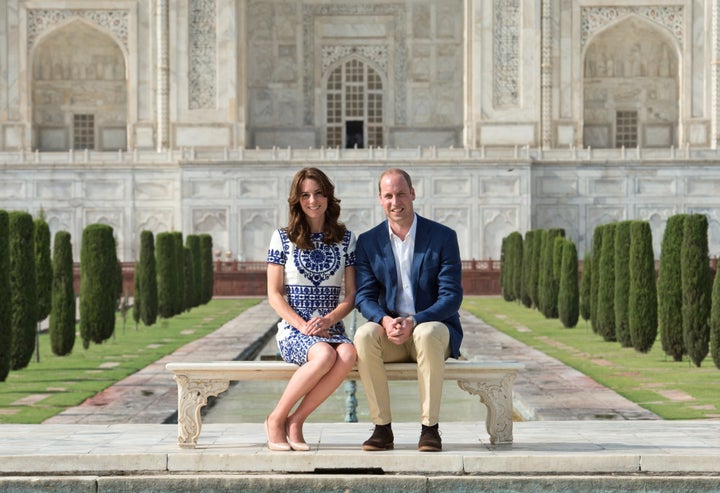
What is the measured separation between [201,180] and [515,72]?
8.83 m

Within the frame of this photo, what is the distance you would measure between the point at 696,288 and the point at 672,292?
0.49m

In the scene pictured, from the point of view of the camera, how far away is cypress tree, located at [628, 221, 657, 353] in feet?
51.2

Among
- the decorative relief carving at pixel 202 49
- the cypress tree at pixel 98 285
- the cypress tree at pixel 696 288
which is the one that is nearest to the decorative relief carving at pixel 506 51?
the decorative relief carving at pixel 202 49

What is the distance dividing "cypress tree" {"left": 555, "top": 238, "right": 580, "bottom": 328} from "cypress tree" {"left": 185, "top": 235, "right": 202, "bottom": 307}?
757 cm

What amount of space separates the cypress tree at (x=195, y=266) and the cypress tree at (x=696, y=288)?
1311cm

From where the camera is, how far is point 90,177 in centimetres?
3384

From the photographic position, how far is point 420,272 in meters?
6.86

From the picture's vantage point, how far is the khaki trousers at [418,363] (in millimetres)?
6590

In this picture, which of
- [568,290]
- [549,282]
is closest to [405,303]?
[568,290]

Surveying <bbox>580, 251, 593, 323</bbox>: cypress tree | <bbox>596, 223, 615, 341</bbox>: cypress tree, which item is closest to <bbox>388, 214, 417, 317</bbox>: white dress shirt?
<bbox>596, 223, 615, 341</bbox>: cypress tree

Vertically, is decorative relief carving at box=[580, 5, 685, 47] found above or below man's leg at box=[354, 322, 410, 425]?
above

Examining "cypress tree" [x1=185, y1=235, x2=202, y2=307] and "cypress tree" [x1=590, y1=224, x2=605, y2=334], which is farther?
"cypress tree" [x1=185, y1=235, x2=202, y2=307]

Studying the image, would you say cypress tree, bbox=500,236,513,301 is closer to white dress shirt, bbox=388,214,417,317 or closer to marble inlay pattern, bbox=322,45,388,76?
marble inlay pattern, bbox=322,45,388,76

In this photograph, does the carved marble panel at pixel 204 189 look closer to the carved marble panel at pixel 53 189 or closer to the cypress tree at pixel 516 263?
the carved marble panel at pixel 53 189
